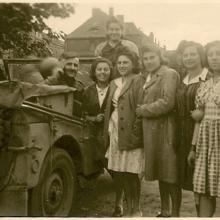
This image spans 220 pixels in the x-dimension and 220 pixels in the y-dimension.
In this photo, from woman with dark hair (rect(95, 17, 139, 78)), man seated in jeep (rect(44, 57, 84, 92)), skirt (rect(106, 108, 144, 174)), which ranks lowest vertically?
skirt (rect(106, 108, 144, 174))

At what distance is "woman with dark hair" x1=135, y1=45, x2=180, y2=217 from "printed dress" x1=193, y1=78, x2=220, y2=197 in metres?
0.29

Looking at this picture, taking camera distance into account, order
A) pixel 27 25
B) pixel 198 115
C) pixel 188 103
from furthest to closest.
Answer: pixel 27 25 < pixel 188 103 < pixel 198 115

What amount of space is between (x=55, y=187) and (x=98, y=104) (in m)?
0.87

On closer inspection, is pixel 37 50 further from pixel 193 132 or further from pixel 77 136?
pixel 193 132

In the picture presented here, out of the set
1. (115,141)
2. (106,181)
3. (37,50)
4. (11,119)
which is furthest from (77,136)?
(106,181)

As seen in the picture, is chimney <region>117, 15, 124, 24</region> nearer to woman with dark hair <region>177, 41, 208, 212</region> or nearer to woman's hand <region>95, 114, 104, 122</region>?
woman with dark hair <region>177, 41, 208, 212</region>

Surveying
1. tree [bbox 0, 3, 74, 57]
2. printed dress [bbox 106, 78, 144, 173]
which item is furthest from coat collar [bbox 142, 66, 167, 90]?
tree [bbox 0, 3, 74, 57]

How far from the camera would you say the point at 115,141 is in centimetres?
369

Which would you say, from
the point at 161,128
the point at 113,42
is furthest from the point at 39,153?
the point at 113,42

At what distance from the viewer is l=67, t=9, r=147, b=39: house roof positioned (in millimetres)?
3961

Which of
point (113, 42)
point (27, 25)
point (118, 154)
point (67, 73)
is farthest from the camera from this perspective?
point (27, 25)

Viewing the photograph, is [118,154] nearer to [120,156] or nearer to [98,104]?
[120,156]

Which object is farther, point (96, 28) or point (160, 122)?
point (96, 28)

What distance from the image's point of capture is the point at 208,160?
3145mm
